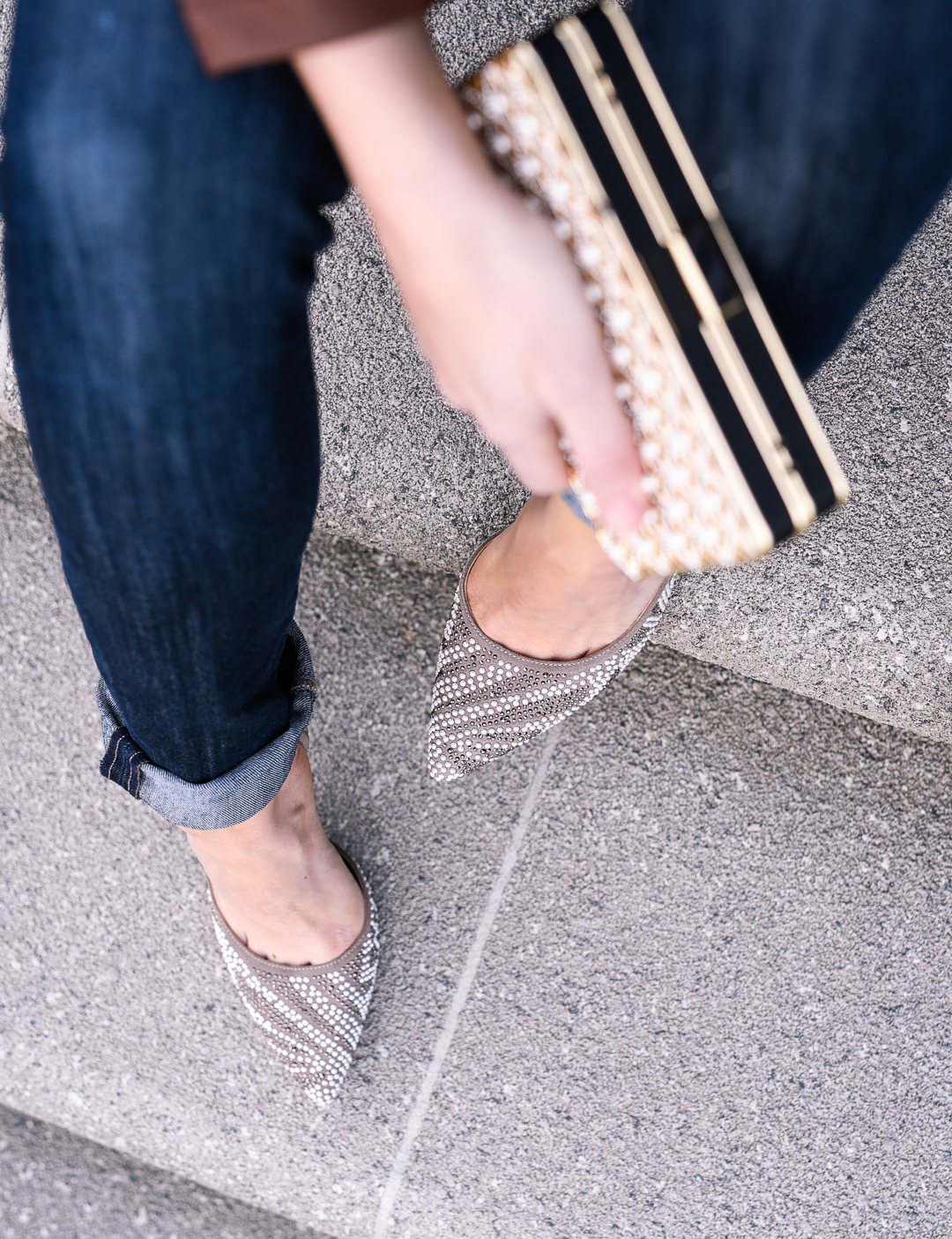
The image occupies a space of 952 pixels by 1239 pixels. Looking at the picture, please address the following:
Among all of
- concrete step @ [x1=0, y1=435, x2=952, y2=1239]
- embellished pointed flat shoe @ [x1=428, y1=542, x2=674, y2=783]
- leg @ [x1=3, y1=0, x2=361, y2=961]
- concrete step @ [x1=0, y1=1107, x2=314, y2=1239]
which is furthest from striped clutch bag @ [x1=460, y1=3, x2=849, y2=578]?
concrete step @ [x1=0, y1=1107, x2=314, y2=1239]

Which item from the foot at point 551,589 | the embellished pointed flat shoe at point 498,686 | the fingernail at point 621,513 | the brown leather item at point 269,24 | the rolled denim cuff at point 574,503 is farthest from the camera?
the embellished pointed flat shoe at point 498,686

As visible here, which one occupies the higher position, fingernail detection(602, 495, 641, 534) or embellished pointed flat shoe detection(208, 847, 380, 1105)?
fingernail detection(602, 495, 641, 534)

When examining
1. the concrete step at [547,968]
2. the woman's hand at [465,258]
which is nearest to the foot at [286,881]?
the concrete step at [547,968]

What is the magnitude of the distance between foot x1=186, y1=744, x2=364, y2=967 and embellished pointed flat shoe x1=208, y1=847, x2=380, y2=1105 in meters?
0.01

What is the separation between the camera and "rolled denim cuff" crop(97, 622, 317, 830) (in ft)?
2.35

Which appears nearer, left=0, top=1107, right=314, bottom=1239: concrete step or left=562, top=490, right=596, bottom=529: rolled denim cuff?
left=562, top=490, right=596, bottom=529: rolled denim cuff

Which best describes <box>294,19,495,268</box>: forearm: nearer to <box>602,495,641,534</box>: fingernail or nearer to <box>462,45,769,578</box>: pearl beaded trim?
<box>462,45,769,578</box>: pearl beaded trim

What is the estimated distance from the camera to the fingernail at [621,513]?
0.51 metres

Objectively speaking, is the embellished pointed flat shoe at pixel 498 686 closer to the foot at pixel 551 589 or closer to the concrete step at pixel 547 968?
the foot at pixel 551 589

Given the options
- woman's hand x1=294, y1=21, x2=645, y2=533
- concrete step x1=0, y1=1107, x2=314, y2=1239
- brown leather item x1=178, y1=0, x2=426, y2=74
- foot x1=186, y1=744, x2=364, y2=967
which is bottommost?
concrete step x1=0, y1=1107, x2=314, y2=1239

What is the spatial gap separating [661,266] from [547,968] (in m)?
0.92

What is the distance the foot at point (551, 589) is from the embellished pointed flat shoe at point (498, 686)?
0.01 meters

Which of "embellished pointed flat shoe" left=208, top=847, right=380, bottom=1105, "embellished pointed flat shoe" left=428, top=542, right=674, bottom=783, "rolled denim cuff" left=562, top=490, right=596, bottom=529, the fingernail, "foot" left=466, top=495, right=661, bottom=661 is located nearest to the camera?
the fingernail

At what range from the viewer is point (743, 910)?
3.69ft
